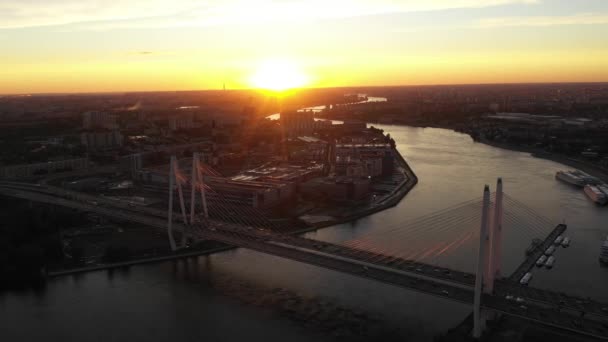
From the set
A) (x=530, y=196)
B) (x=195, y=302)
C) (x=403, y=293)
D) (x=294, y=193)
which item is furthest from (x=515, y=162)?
(x=195, y=302)

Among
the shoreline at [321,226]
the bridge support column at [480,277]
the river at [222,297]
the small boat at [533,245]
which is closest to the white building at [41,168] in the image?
the shoreline at [321,226]

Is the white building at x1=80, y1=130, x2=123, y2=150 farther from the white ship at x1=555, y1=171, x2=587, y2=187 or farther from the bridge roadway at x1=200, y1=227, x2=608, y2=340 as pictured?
the white ship at x1=555, y1=171, x2=587, y2=187

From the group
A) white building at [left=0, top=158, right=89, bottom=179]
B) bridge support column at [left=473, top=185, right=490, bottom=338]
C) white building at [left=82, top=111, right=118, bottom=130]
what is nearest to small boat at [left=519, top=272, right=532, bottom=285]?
bridge support column at [left=473, top=185, right=490, bottom=338]

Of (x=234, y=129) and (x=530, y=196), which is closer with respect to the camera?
(x=530, y=196)

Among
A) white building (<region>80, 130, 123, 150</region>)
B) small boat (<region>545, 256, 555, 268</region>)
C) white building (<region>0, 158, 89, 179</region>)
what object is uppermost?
white building (<region>80, 130, 123, 150</region>)

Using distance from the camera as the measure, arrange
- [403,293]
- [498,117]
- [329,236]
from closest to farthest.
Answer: [403,293], [329,236], [498,117]

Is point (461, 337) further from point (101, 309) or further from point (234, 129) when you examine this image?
point (234, 129)

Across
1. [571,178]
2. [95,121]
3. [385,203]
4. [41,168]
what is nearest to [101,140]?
[41,168]
